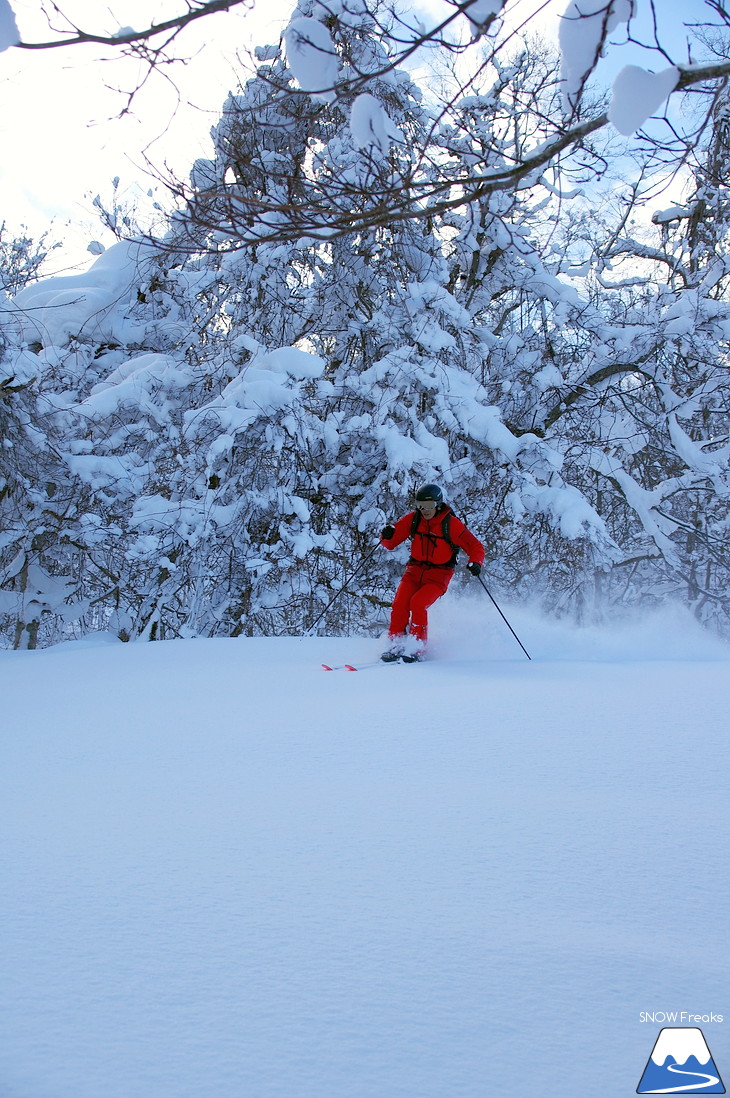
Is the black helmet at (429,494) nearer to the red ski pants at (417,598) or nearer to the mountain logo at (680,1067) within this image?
the red ski pants at (417,598)

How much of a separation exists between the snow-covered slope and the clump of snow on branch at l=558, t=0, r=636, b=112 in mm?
2219

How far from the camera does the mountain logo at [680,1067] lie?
130 centimetres

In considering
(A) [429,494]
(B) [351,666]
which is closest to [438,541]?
(A) [429,494]

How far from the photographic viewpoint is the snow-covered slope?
1330 millimetres

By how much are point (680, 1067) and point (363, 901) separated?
75 cm

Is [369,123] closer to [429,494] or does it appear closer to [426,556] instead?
[429,494]

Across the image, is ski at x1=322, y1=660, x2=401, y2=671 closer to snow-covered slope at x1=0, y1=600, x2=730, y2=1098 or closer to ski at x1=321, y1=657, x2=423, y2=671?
ski at x1=321, y1=657, x2=423, y2=671

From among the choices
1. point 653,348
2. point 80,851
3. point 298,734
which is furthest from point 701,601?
point 80,851

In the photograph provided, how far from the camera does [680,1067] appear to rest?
1311 mm

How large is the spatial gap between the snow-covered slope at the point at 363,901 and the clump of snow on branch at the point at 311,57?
228cm

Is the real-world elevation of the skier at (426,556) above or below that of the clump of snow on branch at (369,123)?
below

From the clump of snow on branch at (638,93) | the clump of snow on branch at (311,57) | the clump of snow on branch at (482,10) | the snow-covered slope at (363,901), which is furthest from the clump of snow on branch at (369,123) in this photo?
the snow-covered slope at (363,901)

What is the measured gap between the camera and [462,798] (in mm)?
2580

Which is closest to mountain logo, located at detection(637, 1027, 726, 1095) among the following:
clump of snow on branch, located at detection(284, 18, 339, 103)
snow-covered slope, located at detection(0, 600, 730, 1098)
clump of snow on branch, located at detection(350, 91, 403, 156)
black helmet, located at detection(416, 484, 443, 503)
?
snow-covered slope, located at detection(0, 600, 730, 1098)
